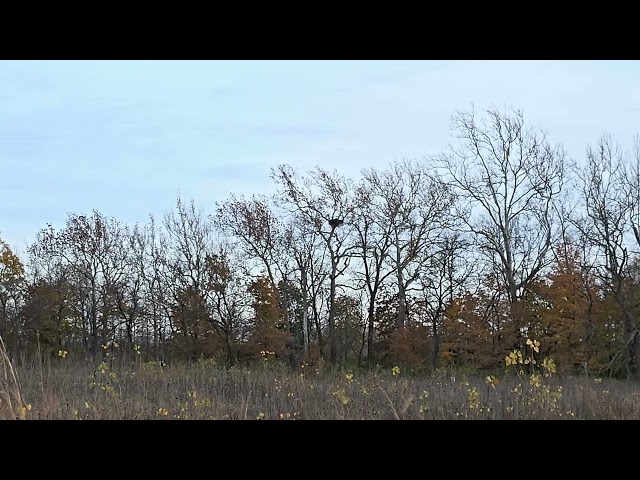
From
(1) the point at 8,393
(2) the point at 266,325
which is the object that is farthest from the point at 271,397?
(2) the point at 266,325

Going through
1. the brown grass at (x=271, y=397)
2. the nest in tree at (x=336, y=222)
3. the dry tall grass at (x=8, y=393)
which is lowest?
the brown grass at (x=271, y=397)

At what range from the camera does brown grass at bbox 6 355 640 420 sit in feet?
15.6

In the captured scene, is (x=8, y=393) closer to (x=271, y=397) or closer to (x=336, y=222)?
(x=271, y=397)

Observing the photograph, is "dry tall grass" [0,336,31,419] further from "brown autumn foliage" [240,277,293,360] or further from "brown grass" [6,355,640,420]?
"brown autumn foliage" [240,277,293,360]

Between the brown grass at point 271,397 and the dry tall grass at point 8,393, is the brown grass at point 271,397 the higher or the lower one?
the lower one

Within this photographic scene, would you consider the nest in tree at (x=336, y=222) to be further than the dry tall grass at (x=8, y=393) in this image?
Yes

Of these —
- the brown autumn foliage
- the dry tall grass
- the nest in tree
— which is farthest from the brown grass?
the nest in tree

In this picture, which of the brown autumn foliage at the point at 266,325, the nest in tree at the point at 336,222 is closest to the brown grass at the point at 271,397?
the brown autumn foliage at the point at 266,325

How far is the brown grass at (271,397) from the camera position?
475cm

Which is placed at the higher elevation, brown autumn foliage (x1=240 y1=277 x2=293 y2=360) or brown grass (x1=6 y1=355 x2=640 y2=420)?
brown autumn foliage (x1=240 y1=277 x2=293 y2=360)

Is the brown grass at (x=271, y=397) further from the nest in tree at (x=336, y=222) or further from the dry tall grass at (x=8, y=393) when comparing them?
the nest in tree at (x=336, y=222)
